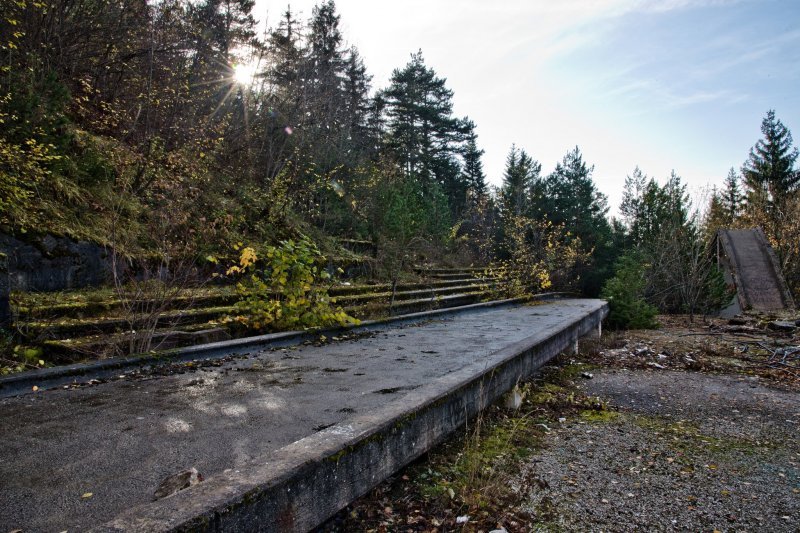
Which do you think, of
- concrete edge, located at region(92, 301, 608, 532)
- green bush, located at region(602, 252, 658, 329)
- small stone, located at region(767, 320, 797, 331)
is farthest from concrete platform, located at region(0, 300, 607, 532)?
green bush, located at region(602, 252, 658, 329)

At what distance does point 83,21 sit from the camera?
25.2 feet

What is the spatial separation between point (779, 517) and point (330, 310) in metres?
5.22

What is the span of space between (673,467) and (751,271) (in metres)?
15.2

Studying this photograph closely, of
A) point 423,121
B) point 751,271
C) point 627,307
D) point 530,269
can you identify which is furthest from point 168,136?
point 423,121

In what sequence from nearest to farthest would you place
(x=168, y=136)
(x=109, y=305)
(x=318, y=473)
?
(x=318, y=473) → (x=109, y=305) → (x=168, y=136)

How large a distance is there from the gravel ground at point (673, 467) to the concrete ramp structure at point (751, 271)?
1059 cm

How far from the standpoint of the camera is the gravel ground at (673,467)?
2.39 m

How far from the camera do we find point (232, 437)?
258 centimetres

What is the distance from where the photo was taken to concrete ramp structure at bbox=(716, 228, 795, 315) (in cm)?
1320

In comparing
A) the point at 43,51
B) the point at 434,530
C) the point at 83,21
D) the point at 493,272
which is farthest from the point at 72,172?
the point at 493,272

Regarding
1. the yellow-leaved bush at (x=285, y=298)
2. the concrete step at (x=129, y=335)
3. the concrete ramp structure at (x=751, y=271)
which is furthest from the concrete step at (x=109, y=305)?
the concrete ramp structure at (x=751, y=271)

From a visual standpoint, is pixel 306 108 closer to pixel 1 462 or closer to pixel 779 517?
pixel 1 462

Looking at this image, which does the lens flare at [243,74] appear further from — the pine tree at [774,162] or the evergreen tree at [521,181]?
the pine tree at [774,162]

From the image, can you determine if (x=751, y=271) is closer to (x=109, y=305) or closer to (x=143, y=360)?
(x=143, y=360)
